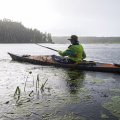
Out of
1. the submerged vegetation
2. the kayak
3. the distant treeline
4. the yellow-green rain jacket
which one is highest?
the distant treeline

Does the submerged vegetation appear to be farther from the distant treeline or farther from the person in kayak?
the distant treeline

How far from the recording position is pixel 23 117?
27.9 ft

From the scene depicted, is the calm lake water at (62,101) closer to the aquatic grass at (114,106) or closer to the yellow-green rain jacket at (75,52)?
the aquatic grass at (114,106)

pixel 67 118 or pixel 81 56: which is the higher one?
pixel 81 56

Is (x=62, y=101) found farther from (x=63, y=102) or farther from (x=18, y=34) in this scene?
(x=18, y=34)

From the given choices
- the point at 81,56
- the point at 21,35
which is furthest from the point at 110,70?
the point at 21,35

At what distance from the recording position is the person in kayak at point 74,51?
19.4 metres

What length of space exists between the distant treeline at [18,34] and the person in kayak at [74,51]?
126860mm

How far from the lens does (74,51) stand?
19.8 m

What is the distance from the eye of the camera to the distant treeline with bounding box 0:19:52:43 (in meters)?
148

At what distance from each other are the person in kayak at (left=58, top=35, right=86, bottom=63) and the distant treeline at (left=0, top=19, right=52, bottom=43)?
126860 millimetres

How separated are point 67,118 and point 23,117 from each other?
4.73 feet

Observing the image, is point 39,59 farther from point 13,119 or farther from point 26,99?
point 13,119

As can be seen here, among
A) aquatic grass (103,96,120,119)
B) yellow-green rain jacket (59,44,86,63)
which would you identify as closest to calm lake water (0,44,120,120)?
aquatic grass (103,96,120,119)
